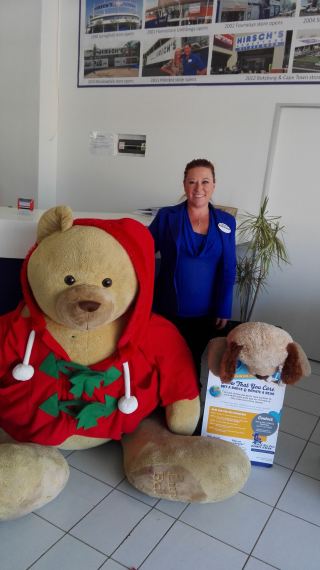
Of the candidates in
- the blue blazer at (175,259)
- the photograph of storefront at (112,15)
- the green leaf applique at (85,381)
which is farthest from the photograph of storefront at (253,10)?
the green leaf applique at (85,381)

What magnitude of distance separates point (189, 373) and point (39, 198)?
2404 mm

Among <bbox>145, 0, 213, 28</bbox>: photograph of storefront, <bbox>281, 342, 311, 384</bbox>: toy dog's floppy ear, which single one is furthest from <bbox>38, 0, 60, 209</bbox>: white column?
<bbox>281, 342, 311, 384</bbox>: toy dog's floppy ear

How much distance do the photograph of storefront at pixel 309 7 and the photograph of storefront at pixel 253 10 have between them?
0.05 metres

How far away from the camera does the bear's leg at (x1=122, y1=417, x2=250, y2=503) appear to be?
1520 millimetres

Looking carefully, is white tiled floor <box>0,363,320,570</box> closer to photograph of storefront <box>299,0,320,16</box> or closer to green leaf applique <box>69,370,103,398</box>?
green leaf applique <box>69,370,103,398</box>

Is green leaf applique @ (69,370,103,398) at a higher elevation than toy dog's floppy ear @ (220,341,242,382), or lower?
lower

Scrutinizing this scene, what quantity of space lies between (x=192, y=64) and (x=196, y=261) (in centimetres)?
170

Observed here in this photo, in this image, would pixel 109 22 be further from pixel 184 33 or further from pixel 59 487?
pixel 59 487

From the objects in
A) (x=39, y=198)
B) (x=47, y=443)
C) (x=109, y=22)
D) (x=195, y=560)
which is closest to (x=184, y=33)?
(x=109, y=22)

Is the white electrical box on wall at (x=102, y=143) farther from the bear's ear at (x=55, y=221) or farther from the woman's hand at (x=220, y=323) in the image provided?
the bear's ear at (x=55, y=221)

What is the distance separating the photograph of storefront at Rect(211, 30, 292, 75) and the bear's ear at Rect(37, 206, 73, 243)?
74.8 inches

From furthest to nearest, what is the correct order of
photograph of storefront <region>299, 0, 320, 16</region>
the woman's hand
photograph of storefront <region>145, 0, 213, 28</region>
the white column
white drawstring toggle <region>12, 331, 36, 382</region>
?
the white column < photograph of storefront <region>145, 0, 213, 28</region> < photograph of storefront <region>299, 0, 320, 16</region> < the woman's hand < white drawstring toggle <region>12, 331, 36, 382</region>

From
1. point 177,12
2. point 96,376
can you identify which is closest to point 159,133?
point 177,12

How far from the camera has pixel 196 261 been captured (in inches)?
77.9
